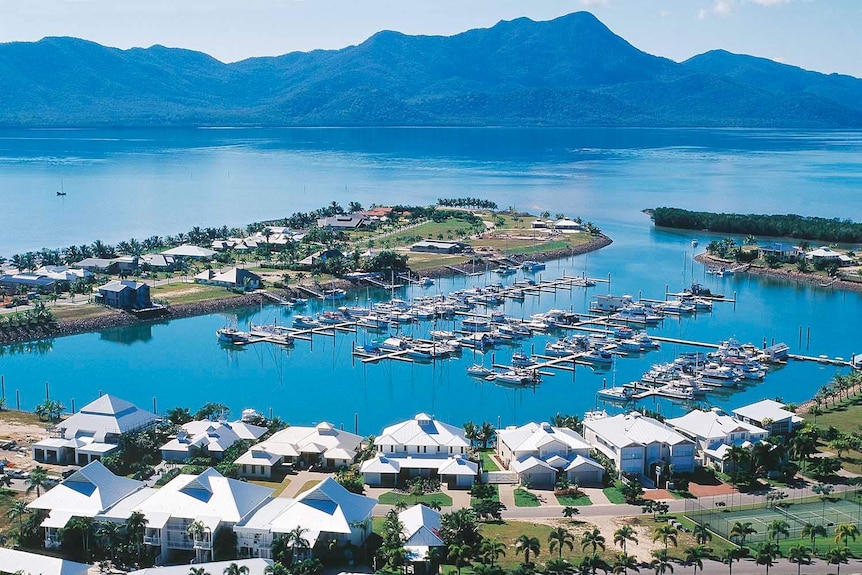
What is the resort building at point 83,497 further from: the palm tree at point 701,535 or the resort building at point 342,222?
the resort building at point 342,222

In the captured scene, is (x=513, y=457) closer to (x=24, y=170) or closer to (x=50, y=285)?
(x=50, y=285)

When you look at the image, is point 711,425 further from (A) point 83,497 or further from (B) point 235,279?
(B) point 235,279

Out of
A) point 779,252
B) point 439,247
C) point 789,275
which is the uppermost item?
point 779,252

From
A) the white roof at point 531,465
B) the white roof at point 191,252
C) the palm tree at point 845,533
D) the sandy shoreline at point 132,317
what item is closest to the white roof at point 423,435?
the white roof at point 531,465

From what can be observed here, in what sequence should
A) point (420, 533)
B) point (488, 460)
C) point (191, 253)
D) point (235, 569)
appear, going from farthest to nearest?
point (191, 253) → point (488, 460) → point (420, 533) → point (235, 569)

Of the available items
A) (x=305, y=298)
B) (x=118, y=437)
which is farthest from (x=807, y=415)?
(x=305, y=298)

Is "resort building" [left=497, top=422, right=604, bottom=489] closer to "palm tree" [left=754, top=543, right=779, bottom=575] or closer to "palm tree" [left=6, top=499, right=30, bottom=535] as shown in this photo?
"palm tree" [left=754, top=543, right=779, bottom=575]

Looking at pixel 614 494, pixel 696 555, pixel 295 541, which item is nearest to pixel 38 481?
pixel 295 541
